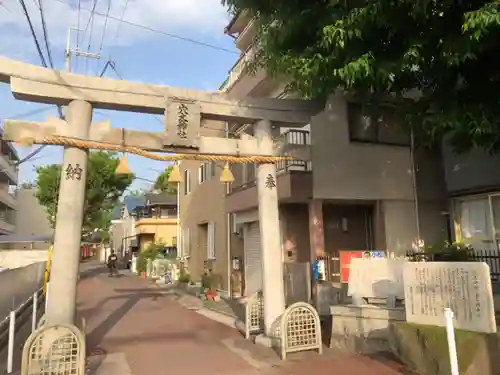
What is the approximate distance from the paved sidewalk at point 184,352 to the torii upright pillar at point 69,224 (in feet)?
4.16

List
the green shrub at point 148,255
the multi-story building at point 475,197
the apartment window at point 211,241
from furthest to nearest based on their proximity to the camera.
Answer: the green shrub at point 148,255, the apartment window at point 211,241, the multi-story building at point 475,197

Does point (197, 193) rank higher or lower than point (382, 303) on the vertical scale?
higher

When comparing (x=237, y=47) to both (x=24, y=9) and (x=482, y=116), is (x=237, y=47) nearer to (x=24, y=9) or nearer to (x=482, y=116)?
(x=24, y=9)

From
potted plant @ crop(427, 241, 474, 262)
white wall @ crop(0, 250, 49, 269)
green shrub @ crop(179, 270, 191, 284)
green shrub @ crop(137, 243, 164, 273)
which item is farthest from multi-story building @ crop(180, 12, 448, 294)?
green shrub @ crop(137, 243, 164, 273)

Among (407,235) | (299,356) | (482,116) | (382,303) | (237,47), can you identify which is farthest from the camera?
(237,47)

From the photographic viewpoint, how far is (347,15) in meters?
6.69

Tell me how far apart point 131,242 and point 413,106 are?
1838 inches

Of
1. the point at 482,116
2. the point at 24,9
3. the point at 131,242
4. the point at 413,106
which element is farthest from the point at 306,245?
the point at 131,242

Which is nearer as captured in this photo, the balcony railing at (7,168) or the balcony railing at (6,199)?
the balcony railing at (7,168)

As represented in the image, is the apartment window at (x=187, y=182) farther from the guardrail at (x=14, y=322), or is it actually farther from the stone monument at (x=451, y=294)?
the stone monument at (x=451, y=294)

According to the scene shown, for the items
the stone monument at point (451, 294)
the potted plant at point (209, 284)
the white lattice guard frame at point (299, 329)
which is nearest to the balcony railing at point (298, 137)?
the white lattice guard frame at point (299, 329)

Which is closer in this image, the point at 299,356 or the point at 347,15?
the point at 347,15

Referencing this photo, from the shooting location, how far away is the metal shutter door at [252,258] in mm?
15734

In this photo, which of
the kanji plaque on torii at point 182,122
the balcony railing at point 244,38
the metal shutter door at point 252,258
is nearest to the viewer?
the kanji plaque on torii at point 182,122
